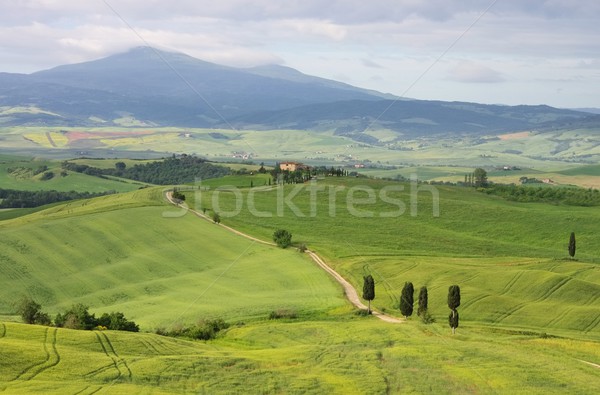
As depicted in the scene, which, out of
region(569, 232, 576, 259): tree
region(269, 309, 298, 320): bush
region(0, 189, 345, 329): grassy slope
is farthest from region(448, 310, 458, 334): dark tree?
region(569, 232, 576, 259): tree

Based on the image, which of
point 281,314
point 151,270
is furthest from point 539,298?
point 151,270

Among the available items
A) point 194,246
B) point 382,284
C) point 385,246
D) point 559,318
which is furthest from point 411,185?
point 559,318

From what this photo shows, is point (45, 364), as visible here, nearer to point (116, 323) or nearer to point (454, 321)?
point (116, 323)

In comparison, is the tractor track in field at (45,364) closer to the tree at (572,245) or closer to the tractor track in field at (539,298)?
the tractor track in field at (539,298)

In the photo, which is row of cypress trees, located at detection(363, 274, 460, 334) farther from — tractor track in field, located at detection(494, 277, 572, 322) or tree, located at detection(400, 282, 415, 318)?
tractor track in field, located at detection(494, 277, 572, 322)

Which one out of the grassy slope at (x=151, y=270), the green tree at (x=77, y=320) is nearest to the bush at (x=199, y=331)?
the grassy slope at (x=151, y=270)

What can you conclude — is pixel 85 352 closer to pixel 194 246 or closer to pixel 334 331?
pixel 334 331
